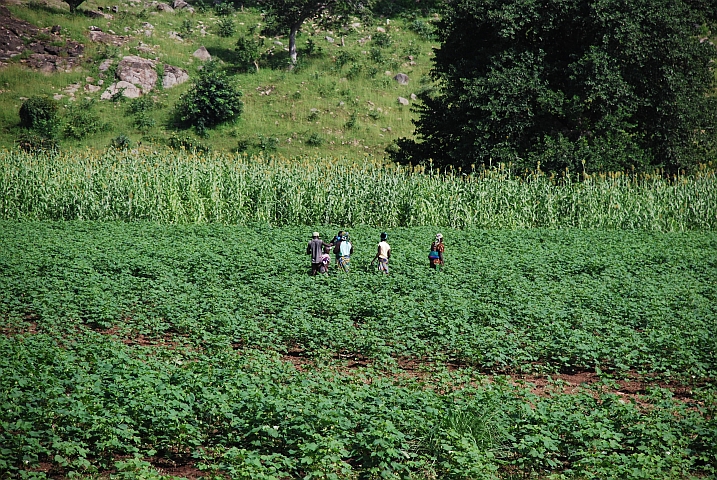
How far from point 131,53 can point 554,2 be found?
104ft

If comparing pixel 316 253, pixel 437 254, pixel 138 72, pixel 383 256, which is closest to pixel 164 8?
pixel 138 72

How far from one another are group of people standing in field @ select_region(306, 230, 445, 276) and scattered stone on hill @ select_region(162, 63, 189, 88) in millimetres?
35139

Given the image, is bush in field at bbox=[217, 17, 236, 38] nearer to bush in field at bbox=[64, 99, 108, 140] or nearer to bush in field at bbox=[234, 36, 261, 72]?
bush in field at bbox=[234, 36, 261, 72]

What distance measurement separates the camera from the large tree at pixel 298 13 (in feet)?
167

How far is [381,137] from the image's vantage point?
1785 inches

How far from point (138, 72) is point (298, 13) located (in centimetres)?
1266

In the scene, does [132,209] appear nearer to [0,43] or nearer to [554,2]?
[554,2]

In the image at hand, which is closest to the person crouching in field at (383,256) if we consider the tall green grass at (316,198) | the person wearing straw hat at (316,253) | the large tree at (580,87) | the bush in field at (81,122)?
the person wearing straw hat at (316,253)

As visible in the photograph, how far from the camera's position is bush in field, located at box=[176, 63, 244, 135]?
43.6m

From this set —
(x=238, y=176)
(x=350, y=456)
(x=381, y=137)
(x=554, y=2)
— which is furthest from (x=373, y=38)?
(x=350, y=456)

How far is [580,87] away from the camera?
102 ft

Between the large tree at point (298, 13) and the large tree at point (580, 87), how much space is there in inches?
799

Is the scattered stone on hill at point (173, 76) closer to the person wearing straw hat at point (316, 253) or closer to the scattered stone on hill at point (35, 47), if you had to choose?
the scattered stone on hill at point (35, 47)

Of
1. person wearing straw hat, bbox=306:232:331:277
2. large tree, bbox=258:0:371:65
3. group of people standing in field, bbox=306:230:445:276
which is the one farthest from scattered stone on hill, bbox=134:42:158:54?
person wearing straw hat, bbox=306:232:331:277
